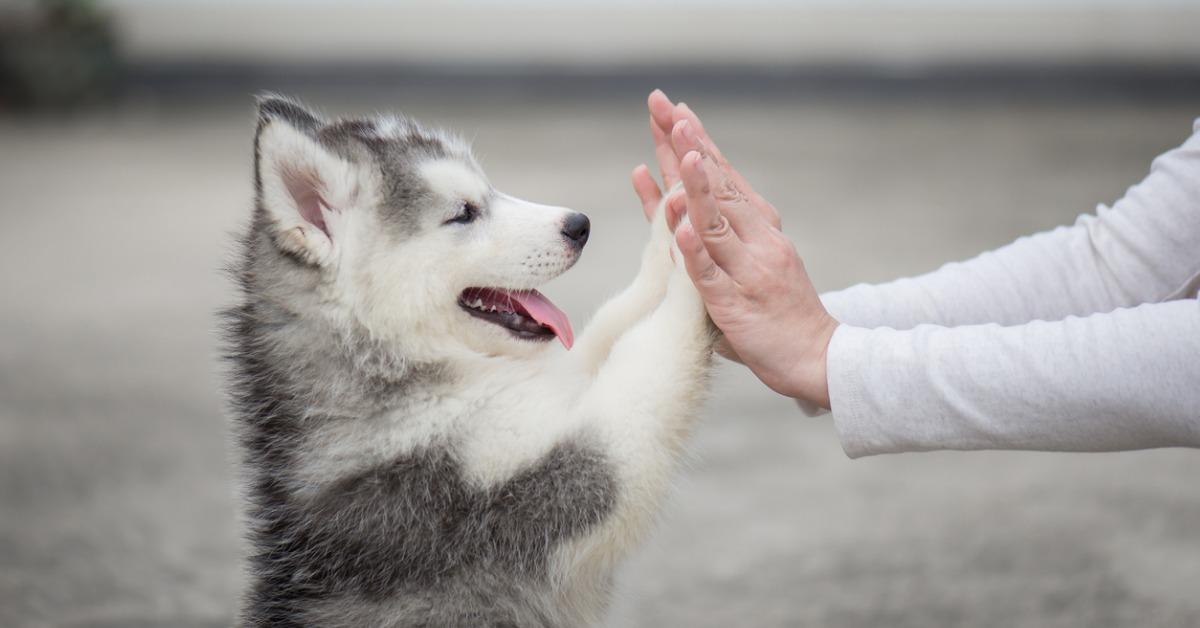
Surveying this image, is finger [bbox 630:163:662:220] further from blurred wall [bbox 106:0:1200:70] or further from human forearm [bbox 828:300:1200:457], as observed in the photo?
blurred wall [bbox 106:0:1200:70]

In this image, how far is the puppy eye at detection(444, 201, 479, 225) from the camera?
9.46 feet

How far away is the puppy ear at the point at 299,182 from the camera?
2.63m

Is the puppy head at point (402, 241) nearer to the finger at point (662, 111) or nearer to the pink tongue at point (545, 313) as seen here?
the pink tongue at point (545, 313)

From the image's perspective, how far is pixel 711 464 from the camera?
5332 mm

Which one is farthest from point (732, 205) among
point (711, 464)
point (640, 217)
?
point (640, 217)

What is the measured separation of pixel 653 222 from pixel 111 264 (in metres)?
7.07

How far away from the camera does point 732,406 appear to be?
608cm

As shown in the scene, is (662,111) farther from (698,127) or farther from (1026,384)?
(1026,384)

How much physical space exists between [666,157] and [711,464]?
255 centimetres

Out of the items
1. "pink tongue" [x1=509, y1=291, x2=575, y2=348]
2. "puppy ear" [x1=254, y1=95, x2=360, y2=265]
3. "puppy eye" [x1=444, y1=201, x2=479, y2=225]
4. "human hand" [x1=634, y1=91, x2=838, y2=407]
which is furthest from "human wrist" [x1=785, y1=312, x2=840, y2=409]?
"puppy ear" [x1=254, y1=95, x2=360, y2=265]

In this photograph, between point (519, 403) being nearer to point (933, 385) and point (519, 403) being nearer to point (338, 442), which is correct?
point (338, 442)

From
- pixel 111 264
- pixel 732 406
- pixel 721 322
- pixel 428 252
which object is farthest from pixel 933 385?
pixel 111 264

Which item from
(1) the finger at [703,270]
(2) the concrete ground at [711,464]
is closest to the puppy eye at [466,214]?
(1) the finger at [703,270]

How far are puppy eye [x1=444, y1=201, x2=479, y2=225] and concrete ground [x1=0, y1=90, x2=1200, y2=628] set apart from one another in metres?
0.82
